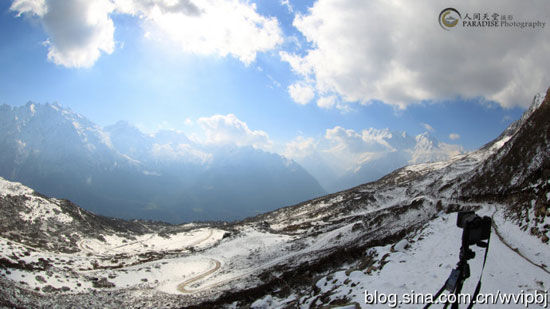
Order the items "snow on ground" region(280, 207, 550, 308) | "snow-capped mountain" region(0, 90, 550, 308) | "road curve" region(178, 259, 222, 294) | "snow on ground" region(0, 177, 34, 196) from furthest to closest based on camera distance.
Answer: "snow on ground" region(0, 177, 34, 196) < "road curve" region(178, 259, 222, 294) < "snow-capped mountain" region(0, 90, 550, 308) < "snow on ground" region(280, 207, 550, 308)

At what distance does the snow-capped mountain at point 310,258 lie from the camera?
1470 cm

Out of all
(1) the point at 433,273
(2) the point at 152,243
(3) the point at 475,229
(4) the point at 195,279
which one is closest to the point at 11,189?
(2) the point at 152,243

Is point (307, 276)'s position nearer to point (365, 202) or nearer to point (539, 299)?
point (539, 299)

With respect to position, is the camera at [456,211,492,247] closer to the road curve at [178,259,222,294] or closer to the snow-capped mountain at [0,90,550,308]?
the snow-capped mountain at [0,90,550,308]

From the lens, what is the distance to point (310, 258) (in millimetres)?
37688

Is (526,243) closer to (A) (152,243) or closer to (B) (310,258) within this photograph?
(B) (310,258)

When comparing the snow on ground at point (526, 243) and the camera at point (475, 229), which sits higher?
the camera at point (475, 229)

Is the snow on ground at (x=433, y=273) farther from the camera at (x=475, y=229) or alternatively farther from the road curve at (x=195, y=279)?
the road curve at (x=195, y=279)

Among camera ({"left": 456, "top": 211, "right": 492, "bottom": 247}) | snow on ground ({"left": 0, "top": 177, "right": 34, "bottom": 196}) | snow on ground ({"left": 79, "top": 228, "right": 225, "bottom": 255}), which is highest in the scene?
snow on ground ({"left": 0, "top": 177, "right": 34, "bottom": 196})

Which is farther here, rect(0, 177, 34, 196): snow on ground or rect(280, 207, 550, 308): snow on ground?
rect(0, 177, 34, 196): snow on ground

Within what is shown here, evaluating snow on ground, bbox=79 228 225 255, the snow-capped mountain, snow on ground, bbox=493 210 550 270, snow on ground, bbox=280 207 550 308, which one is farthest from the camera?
snow on ground, bbox=79 228 225 255

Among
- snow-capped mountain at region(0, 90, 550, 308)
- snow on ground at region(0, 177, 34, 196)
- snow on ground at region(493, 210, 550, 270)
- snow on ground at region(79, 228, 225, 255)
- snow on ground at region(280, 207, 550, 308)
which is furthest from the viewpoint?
snow on ground at region(0, 177, 34, 196)

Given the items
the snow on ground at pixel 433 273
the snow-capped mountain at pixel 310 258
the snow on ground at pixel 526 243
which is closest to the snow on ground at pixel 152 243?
the snow-capped mountain at pixel 310 258

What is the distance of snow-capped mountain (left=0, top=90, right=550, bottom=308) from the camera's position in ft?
48.2
